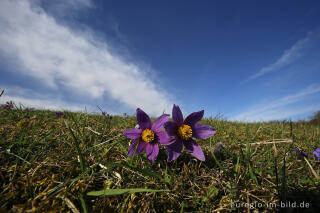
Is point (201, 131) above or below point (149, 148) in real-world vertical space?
above

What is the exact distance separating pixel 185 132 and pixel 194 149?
219 millimetres

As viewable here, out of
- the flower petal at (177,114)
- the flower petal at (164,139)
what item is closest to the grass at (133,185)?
the flower petal at (164,139)

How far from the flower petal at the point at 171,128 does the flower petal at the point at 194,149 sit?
0.61 ft

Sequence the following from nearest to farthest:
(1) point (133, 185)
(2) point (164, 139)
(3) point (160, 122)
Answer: (1) point (133, 185) < (2) point (164, 139) < (3) point (160, 122)

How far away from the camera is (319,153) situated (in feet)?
8.23

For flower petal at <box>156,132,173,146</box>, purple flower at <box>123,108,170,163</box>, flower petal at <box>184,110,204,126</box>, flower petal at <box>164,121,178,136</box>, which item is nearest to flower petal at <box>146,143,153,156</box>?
purple flower at <box>123,108,170,163</box>

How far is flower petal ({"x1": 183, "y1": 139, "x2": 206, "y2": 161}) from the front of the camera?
178 centimetres

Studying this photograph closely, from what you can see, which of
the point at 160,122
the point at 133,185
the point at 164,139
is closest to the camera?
the point at 133,185

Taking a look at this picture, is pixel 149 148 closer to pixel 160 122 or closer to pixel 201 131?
pixel 160 122

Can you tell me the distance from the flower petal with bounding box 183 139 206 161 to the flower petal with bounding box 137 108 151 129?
0.49m

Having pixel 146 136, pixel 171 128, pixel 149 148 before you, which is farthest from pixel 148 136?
pixel 171 128

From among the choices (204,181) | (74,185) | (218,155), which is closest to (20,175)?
(74,185)

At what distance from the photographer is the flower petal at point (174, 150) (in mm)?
1742

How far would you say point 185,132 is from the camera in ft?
6.08
